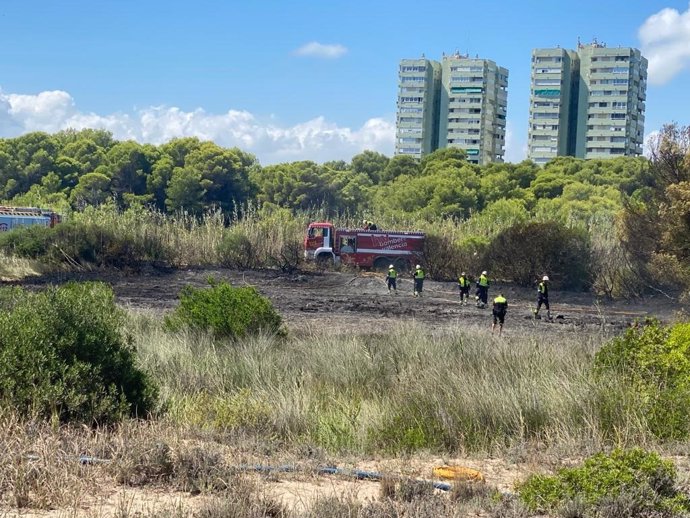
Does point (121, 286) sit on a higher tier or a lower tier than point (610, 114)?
lower

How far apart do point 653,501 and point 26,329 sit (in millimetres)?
5752

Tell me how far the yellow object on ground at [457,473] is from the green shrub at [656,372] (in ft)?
8.02

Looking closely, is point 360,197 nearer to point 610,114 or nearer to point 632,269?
point 632,269

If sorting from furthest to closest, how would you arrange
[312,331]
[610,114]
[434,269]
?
[610,114], [434,269], [312,331]

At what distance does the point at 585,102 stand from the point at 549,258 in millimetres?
115377

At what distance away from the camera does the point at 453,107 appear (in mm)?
152500

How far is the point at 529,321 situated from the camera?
26453 millimetres

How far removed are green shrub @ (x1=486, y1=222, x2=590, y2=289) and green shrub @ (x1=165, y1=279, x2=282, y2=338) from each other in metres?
22.7

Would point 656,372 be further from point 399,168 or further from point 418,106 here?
point 418,106

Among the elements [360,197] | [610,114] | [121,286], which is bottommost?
[121,286]

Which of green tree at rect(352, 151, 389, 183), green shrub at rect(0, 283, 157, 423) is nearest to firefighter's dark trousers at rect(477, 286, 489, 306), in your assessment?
green shrub at rect(0, 283, 157, 423)

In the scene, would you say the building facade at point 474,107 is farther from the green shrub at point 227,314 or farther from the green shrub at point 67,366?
the green shrub at point 67,366

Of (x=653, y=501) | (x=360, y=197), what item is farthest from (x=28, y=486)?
(x=360, y=197)

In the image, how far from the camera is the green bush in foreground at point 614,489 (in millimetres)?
6082
